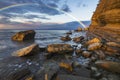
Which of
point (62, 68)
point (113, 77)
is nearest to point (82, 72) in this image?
point (62, 68)

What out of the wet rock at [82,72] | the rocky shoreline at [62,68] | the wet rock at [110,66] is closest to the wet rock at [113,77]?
the rocky shoreline at [62,68]

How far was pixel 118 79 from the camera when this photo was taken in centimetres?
786

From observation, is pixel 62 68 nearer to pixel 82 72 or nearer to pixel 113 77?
pixel 82 72

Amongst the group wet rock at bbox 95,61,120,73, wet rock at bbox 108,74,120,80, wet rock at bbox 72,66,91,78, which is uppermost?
wet rock at bbox 95,61,120,73

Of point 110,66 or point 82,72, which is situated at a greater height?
point 110,66

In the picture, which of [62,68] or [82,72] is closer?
[82,72]

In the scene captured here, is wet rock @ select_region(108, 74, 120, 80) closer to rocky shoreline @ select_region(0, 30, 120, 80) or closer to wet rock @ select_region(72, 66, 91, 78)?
rocky shoreline @ select_region(0, 30, 120, 80)

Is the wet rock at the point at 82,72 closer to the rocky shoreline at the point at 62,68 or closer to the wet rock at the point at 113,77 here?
the rocky shoreline at the point at 62,68

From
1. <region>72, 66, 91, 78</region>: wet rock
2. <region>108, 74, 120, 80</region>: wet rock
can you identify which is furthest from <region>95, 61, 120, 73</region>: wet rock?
<region>72, 66, 91, 78</region>: wet rock

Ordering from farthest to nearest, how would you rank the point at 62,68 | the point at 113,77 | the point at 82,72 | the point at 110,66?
the point at 62,68 < the point at 110,66 < the point at 82,72 < the point at 113,77

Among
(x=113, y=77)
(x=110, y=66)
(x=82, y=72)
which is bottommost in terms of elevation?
(x=82, y=72)

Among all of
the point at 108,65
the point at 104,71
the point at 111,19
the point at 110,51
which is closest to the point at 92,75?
the point at 104,71

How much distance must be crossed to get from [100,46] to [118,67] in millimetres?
7189

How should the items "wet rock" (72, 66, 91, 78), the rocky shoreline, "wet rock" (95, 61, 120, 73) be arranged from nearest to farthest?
the rocky shoreline
"wet rock" (72, 66, 91, 78)
"wet rock" (95, 61, 120, 73)
